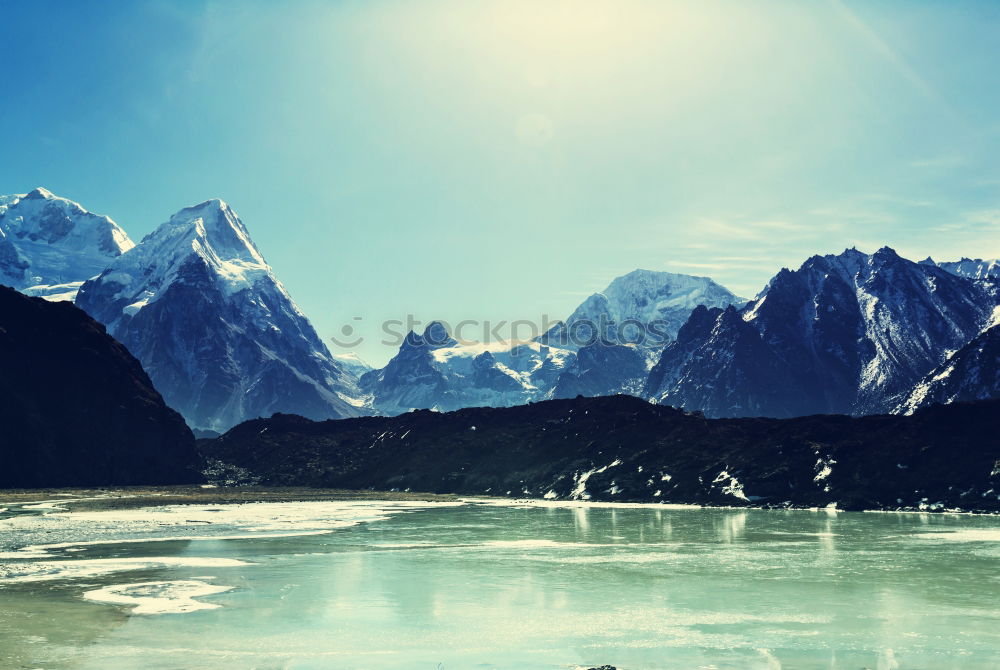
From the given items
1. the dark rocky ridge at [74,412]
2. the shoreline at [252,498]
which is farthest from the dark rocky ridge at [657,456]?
the dark rocky ridge at [74,412]

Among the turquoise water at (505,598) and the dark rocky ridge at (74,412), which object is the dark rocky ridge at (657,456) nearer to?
the dark rocky ridge at (74,412)

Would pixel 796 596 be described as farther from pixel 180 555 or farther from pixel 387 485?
pixel 387 485

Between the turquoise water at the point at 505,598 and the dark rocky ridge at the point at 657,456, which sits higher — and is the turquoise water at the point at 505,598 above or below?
below

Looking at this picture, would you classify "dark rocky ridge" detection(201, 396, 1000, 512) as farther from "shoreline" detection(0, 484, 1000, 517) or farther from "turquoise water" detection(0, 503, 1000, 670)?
"turquoise water" detection(0, 503, 1000, 670)

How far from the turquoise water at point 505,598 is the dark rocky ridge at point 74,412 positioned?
3186 inches

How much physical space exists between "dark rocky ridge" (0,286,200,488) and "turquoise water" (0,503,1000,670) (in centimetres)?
8093

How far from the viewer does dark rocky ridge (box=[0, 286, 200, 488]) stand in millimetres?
153375

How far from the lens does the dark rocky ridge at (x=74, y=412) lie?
153375 mm

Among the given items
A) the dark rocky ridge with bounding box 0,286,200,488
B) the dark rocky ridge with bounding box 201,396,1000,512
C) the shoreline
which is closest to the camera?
the shoreline

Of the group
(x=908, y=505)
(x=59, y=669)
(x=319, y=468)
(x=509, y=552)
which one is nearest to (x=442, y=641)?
(x=59, y=669)

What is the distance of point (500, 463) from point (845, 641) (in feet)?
416

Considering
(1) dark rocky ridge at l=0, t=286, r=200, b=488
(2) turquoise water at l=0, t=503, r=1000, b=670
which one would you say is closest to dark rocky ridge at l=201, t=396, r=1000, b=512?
(1) dark rocky ridge at l=0, t=286, r=200, b=488

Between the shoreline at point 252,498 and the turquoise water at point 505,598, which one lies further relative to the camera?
the shoreline at point 252,498

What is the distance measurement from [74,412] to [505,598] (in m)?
147
